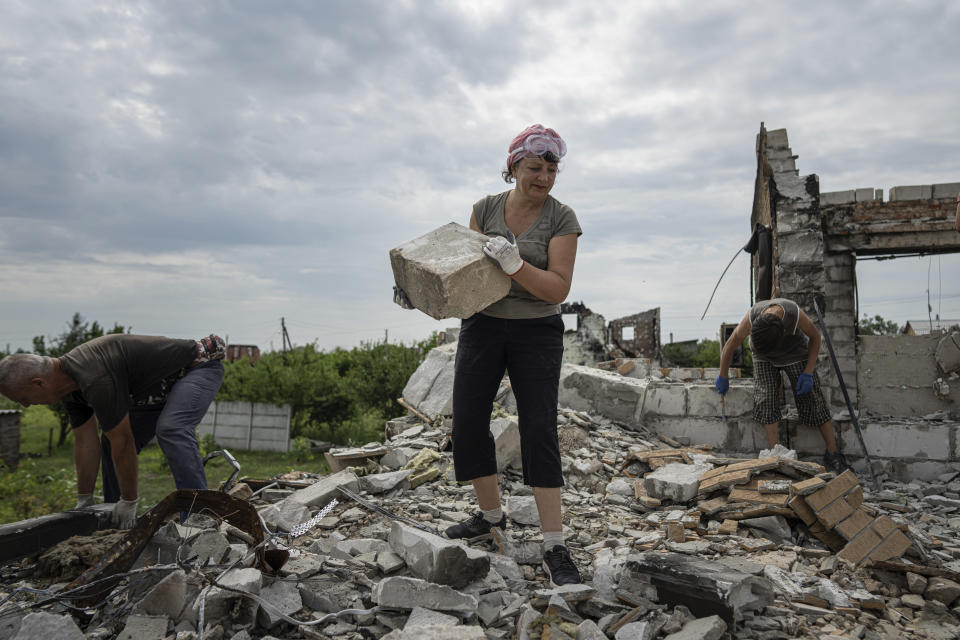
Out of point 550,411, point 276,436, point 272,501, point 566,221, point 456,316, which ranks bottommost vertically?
point 276,436

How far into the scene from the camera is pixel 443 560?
229 centimetres

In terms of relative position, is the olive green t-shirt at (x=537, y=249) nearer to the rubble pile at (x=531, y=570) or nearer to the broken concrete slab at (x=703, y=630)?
the rubble pile at (x=531, y=570)

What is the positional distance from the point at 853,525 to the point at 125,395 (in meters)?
3.99

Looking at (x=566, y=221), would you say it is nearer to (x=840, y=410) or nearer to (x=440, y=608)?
(x=440, y=608)

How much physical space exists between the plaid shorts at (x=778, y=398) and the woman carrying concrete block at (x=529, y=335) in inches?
136

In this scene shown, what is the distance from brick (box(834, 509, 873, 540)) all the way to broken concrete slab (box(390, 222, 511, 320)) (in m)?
2.37

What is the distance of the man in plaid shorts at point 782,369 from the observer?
4992 millimetres

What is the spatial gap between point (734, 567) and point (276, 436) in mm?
10245

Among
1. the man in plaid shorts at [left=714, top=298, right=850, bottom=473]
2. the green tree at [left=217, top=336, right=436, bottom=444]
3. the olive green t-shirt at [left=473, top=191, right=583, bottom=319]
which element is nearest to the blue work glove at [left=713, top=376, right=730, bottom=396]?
the man in plaid shorts at [left=714, top=298, right=850, bottom=473]

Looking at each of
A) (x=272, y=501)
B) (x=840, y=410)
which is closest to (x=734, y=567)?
(x=272, y=501)

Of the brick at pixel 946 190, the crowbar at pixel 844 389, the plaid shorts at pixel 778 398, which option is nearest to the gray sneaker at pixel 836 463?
the crowbar at pixel 844 389

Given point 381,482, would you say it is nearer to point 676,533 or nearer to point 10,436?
point 676,533

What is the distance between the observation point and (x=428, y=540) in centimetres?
238

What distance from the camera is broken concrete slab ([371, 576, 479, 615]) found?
2.12 m
